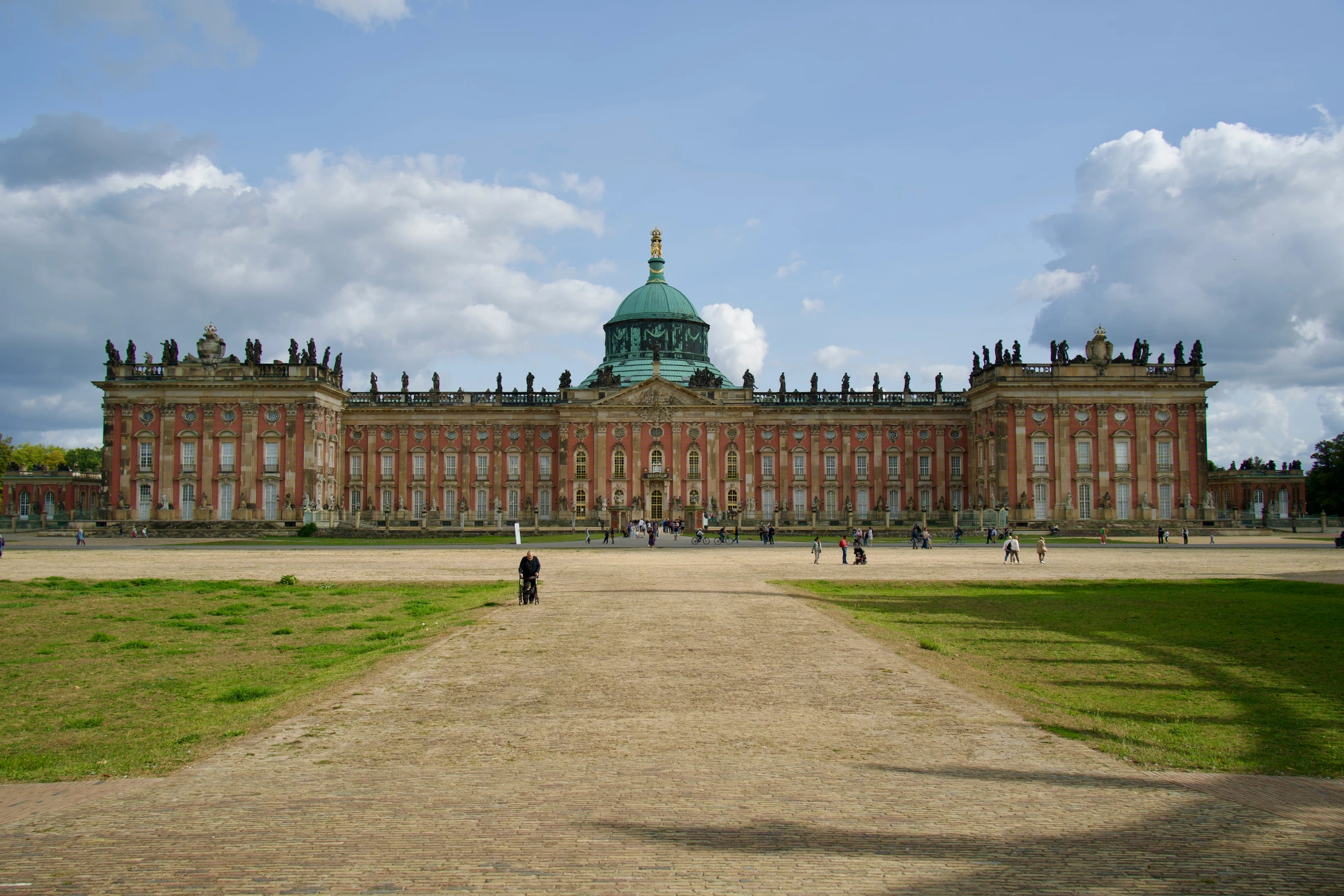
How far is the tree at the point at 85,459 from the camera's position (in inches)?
5344

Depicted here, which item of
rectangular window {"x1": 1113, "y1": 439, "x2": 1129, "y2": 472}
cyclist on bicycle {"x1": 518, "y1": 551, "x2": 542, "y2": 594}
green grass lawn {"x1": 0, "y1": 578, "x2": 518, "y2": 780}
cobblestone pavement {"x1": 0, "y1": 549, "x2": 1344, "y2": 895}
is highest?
rectangular window {"x1": 1113, "y1": 439, "x2": 1129, "y2": 472}

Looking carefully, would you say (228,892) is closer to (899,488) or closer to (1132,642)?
(1132,642)

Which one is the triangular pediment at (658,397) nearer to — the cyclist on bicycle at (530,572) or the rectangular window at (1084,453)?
the rectangular window at (1084,453)

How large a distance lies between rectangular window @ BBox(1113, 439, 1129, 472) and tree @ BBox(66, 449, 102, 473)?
12728 centimetres

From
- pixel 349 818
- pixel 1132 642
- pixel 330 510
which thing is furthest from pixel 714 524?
pixel 349 818

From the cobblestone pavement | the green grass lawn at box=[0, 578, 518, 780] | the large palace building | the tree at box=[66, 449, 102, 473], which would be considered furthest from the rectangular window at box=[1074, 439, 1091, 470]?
the tree at box=[66, 449, 102, 473]

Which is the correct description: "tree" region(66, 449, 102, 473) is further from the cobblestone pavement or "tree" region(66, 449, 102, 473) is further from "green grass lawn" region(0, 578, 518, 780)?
the cobblestone pavement

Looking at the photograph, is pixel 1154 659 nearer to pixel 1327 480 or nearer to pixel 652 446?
pixel 652 446

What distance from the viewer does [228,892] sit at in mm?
6562

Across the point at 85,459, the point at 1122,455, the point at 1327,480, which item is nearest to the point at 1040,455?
the point at 1122,455

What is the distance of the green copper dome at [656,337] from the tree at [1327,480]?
61297 mm

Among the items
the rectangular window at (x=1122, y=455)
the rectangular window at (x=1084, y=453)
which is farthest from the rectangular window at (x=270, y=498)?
the rectangular window at (x=1122, y=455)

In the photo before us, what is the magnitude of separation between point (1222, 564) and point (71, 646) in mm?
38987

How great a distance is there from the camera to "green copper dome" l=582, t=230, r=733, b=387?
9281 cm
